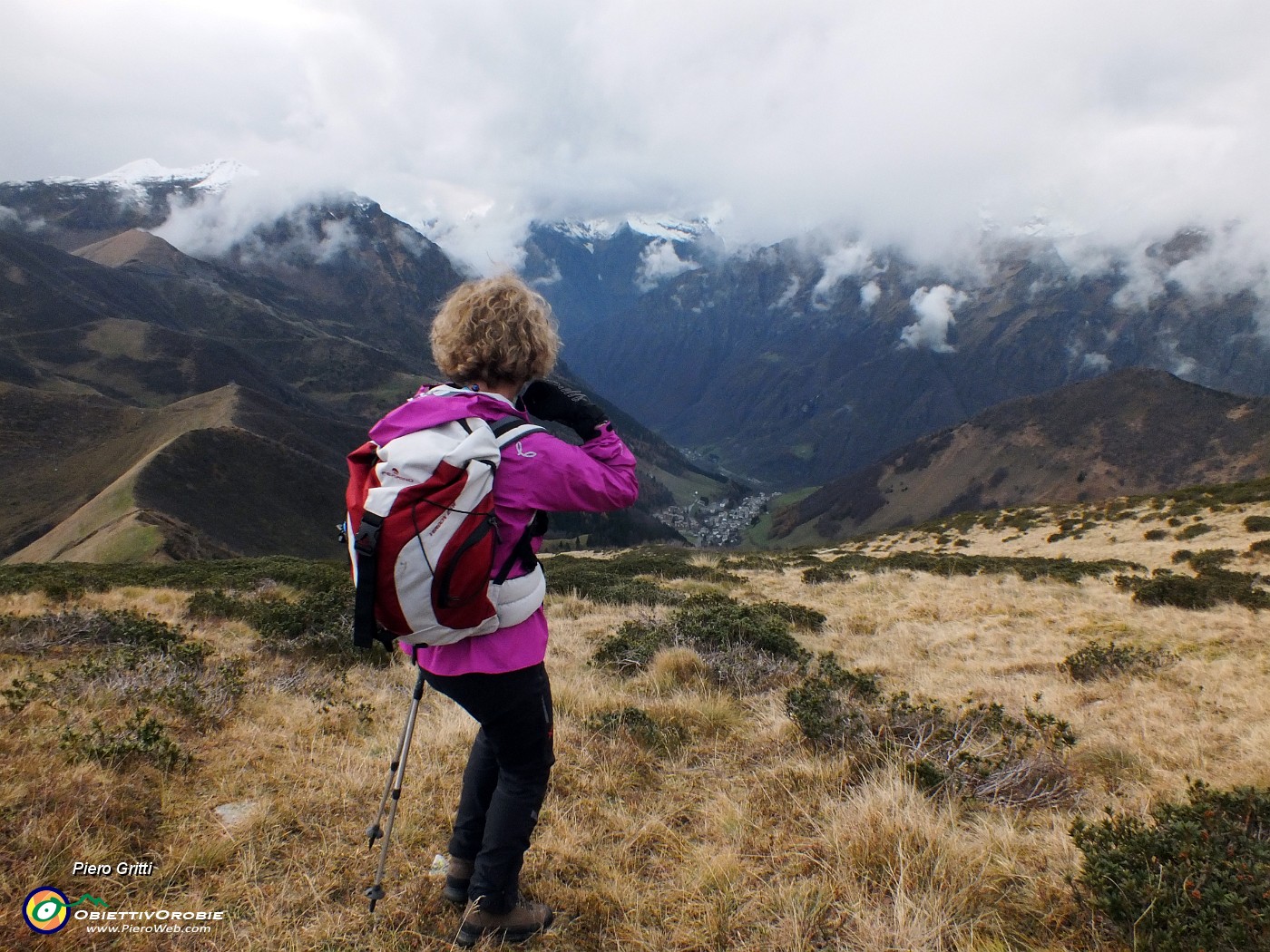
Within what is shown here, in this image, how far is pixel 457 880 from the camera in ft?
10.9

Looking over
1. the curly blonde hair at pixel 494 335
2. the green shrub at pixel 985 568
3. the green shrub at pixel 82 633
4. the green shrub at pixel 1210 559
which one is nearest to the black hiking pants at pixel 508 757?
the curly blonde hair at pixel 494 335

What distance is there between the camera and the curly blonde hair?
123 inches

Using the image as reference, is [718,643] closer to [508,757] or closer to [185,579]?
[508,757]

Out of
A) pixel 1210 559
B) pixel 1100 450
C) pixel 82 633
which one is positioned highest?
pixel 1100 450

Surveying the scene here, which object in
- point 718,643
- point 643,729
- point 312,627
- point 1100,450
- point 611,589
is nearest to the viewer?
point 643,729

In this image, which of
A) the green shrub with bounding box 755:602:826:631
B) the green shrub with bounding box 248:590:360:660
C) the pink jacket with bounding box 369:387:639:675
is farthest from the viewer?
the green shrub with bounding box 755:602:826:631

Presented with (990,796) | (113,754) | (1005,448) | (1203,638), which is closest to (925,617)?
(1203,638)

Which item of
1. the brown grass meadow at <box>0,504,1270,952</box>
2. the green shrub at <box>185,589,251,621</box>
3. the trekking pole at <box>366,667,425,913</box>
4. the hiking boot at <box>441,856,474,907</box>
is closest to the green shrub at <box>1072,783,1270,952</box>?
the brown grass meadow at <box>0,504,1270,952</box>

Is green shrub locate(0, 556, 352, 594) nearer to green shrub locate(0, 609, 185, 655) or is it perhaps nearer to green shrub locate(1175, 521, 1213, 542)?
green shrub locate(0, 609, 185, 655)

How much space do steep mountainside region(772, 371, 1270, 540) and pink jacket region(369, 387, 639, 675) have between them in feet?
593

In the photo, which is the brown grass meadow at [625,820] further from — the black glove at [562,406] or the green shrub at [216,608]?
the green shrub at [216,608]

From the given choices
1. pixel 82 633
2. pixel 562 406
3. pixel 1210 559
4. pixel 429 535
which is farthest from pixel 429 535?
pixel 1210 559

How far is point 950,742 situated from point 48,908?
5.30 metres

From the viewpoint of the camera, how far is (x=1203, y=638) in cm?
912
